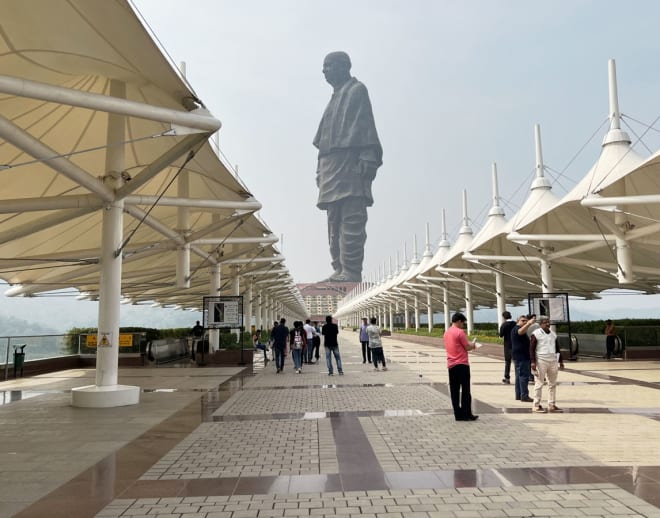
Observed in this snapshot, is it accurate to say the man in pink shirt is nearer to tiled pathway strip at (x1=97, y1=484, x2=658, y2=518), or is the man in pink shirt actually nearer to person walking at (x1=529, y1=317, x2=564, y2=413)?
person walking at (x1=529, y1=317, x2=564, y2=413)

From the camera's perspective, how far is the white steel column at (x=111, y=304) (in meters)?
10.5

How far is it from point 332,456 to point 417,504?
1870 millimetres

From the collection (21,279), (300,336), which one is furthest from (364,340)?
(21,279)

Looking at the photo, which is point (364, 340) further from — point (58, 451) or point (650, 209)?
point (58, 451)

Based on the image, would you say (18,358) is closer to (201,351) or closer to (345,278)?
(201,351)

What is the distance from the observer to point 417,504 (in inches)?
176

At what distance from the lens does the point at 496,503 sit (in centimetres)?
449

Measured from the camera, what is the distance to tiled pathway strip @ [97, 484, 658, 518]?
4254 mm

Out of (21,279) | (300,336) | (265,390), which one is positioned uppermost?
(21,279)

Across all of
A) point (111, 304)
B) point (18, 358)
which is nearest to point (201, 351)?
point (18, 358)

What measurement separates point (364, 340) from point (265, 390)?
8.06 metres

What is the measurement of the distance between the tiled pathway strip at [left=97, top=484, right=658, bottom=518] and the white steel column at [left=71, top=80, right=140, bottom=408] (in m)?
6.35

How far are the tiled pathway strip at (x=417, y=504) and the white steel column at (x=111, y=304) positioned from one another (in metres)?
6.35

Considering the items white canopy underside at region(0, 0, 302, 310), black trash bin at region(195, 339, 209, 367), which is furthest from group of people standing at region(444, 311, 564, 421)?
black trash bin at region(195, 339, 209, 367)
